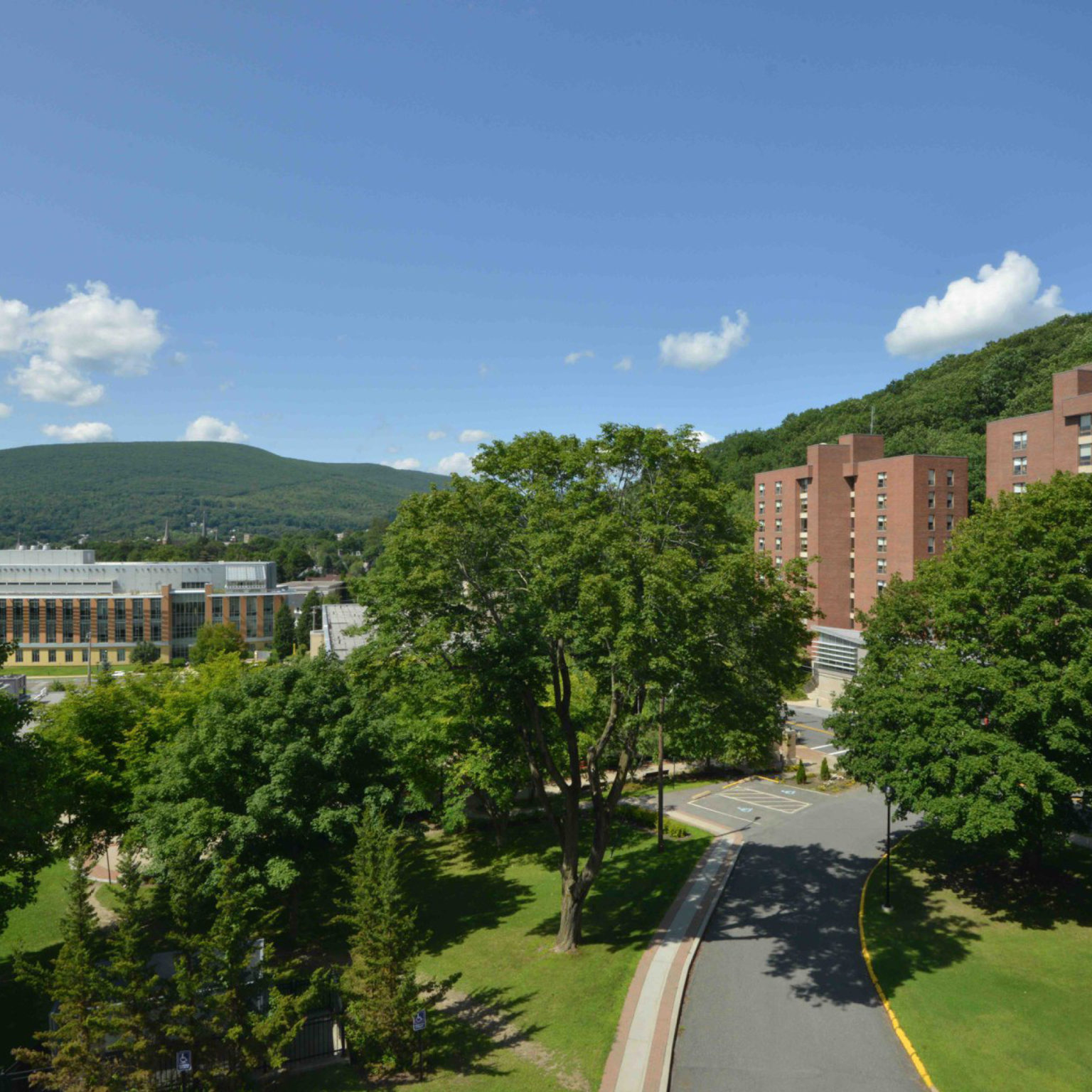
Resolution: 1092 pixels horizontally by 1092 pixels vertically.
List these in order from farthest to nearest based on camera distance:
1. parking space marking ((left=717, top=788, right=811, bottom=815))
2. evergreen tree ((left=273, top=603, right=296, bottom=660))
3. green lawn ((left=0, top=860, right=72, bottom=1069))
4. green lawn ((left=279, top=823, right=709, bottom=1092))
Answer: evergreen tree ((left=273, top=603, right=296, bottom=660)) < parking space marking ((left=717, top=788, right=811, bottom=815)) < green lawn ((left=0, top=860, right=72, bottom=1069)) < green lawn ((left=279, top=823, right=709, bottom=1092))

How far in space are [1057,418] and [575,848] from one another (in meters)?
51.5

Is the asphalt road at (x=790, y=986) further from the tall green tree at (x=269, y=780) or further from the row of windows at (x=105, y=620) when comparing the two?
the row of windows at (x=105, y=620)

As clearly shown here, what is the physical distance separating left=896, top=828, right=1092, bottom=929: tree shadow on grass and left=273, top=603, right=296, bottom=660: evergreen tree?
3323 inches

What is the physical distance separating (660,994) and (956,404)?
367 ft

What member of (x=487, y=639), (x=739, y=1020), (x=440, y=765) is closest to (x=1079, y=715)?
(x=739, y=1020)

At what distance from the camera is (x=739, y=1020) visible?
1823 cm

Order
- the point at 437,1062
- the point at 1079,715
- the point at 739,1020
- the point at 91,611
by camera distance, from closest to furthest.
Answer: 1. the point at 437,1062
2. the point at 739,1020
3. the point at 1079,715
4. the point at 91,611

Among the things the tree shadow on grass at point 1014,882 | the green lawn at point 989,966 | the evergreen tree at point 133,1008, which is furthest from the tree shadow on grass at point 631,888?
the evergreen tree at point 133,1008

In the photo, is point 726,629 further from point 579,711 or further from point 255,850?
point 255,850

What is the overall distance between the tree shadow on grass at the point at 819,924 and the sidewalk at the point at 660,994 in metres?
0.69

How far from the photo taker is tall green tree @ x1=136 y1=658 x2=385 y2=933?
20.3 meters

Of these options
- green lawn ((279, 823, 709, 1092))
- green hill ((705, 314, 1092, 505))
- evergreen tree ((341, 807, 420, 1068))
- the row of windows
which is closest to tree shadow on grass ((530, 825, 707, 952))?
green lawn ((279, 823, 709, 1092))

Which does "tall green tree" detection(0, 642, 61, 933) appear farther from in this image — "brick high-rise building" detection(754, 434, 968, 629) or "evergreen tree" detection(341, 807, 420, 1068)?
"brick high-rise building" detection(754, 434, 968, 629)

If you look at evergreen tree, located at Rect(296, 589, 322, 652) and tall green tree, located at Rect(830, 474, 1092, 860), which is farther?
evergreen tree, located at Rect(296, 589, 322, 652)
